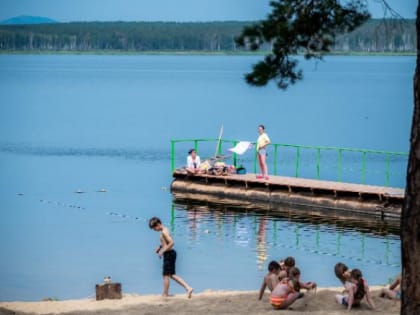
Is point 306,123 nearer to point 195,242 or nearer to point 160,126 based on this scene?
point 160,126

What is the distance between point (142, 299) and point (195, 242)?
40.9 ft

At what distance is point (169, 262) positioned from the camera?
22438 millimetres

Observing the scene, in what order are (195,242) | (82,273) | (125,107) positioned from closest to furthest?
(82,273)
(195,242)
(125,107)

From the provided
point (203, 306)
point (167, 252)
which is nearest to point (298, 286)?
point (203, 306)

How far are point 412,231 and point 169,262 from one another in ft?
27.7

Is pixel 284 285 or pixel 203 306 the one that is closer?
pixel 284 285

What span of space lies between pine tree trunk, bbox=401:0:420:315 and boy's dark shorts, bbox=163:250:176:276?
8058 mm

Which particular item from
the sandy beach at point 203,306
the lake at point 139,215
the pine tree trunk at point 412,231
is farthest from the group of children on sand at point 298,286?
the pine tree trunk at point 412,231

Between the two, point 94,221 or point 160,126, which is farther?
point 160,126

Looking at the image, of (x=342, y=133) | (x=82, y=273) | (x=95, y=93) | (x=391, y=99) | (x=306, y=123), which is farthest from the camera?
(x=95, y=93)

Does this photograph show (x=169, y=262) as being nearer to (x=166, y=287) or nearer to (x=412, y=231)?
(x=166, y=287)

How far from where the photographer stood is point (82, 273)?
30.5 m

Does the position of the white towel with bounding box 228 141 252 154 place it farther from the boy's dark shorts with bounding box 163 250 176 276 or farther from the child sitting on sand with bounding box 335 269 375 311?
the child sitting on sand with bounding box 335 269 375 311

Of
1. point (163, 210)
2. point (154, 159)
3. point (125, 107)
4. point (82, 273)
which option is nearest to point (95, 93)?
point (125, 107)
